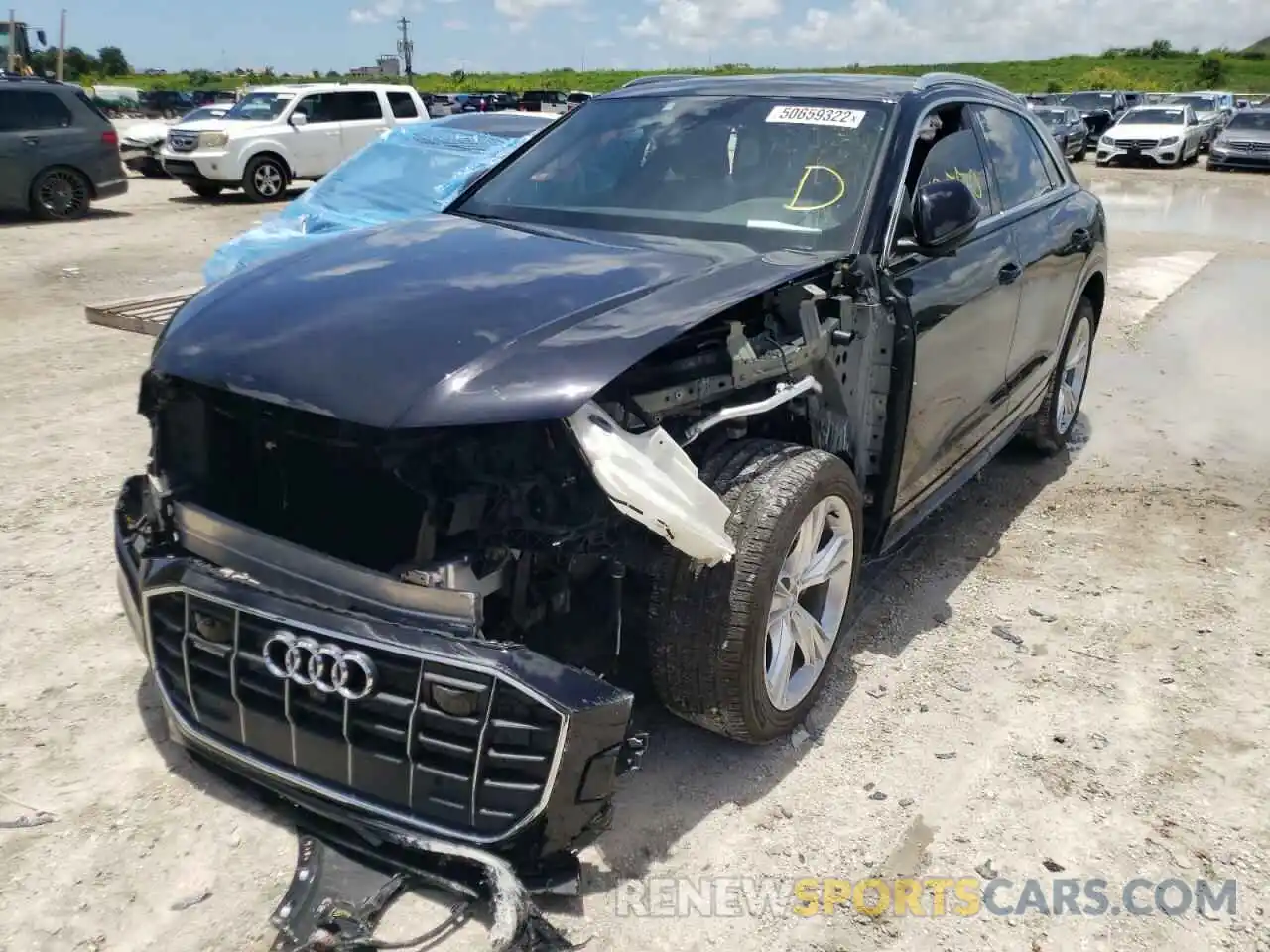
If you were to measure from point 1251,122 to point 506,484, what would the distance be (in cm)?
2866

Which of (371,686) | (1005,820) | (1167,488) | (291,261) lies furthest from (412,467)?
(1167,488)

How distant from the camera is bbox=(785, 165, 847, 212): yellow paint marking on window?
3474 mm

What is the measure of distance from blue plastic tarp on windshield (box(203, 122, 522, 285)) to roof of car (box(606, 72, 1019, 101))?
9.69ft

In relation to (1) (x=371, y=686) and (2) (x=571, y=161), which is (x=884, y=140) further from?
(1) (x=371, y=686)

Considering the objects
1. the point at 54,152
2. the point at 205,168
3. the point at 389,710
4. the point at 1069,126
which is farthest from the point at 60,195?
the point at 1069,126

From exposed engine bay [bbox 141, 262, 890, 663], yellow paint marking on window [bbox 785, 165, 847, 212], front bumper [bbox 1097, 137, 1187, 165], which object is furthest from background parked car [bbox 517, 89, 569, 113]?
exposed engine bay [bbox 141, 262, 890, 663]

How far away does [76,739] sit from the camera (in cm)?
304

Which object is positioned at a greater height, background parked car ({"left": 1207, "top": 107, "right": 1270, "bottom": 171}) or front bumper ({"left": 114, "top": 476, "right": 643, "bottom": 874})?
background parked car ({"left": 1207, "top": 107, "right": 1270, "bottom": 171})

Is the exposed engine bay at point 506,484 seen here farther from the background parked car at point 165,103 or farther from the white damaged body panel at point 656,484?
→ the background parked car at point 165,103

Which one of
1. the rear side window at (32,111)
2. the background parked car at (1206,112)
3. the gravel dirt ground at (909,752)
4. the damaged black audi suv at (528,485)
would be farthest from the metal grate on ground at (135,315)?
the background parked car at (1206,112)

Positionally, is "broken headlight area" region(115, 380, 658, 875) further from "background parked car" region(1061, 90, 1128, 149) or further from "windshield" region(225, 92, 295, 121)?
"background parked car" region(1061, 90, 1128, 149)

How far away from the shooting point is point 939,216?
3.36 m

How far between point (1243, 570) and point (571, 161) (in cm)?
316

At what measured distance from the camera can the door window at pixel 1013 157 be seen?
4410 millimetres
